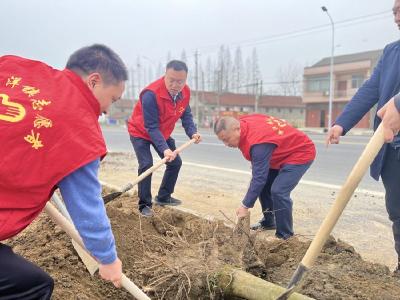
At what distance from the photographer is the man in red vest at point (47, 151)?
176 centimetres

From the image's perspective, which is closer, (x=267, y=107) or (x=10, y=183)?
(x=10, y=183)

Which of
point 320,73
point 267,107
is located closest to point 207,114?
point 267,107

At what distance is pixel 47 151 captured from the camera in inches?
69.6

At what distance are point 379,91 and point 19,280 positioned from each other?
9.63ft

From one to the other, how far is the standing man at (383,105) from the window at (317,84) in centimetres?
4440

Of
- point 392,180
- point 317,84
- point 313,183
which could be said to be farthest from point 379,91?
point 317,84

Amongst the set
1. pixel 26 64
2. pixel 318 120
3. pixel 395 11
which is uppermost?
pixel 395 11

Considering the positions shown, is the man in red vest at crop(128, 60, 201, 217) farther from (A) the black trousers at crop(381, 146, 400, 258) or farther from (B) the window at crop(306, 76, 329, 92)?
(B) the window at crop(306, 76, 329, 92)

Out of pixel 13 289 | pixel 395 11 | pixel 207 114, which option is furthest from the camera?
pixel 207 114

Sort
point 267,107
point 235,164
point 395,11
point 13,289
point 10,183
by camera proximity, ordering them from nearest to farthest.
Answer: point 10,183, point 13,289, point 395,11, point 235,164, point 267,107

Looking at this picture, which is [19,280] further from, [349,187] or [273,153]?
[273,153]

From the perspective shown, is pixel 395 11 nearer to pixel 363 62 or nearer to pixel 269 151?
pixel 269 151

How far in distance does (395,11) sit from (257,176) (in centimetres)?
175

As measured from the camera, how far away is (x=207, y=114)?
2328 inches
